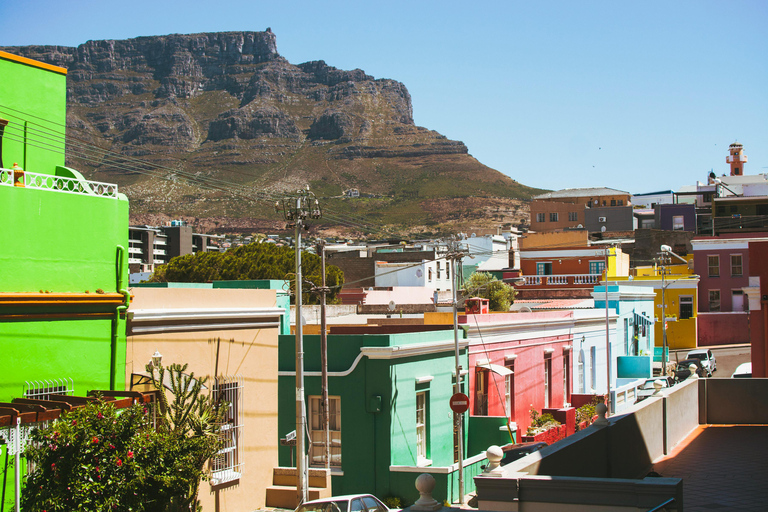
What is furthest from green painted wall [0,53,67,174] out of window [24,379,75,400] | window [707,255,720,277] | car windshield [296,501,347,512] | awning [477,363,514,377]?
window [707,255,720,277]

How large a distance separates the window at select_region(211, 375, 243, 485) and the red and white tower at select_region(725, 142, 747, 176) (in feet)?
317

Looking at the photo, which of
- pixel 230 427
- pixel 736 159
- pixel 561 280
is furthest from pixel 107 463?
pixel 736 159

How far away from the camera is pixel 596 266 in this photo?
175 ft

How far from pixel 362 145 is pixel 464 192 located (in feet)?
156

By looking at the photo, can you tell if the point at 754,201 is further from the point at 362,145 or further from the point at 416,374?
the point at 362,145

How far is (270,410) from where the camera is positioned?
15.9m

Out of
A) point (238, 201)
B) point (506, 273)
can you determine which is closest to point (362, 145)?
point (238, 201)

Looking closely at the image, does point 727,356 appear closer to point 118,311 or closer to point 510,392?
point 510,392

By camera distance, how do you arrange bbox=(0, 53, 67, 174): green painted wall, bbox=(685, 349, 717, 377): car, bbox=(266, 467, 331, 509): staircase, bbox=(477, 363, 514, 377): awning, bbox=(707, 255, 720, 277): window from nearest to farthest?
1. bbox=(0, 53, 67, 174): green painted wall
2. bbox=(266, 467, 331, 509): staircase
3. bbox=(477, 363, 514, 377): awning
4. bbox=(685, 349, 717, 377): car
5. bbox=(707, 255, 720, 277): window

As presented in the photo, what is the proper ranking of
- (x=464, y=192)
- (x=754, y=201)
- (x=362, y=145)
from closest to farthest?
(x=754, y=201), (x=464, y=192), (x=362, y=145)

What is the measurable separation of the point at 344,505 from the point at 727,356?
40.2 m

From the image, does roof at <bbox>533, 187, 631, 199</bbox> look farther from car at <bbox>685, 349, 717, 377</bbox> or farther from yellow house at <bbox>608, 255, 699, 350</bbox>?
car at <bbox>685, 349, 717, 377</bbox>

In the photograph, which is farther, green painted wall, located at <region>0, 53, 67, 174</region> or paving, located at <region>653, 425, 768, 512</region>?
green painted wall, located at <region>0, 53, 67, 174</region>

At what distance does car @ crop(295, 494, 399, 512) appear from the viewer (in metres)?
13.6
